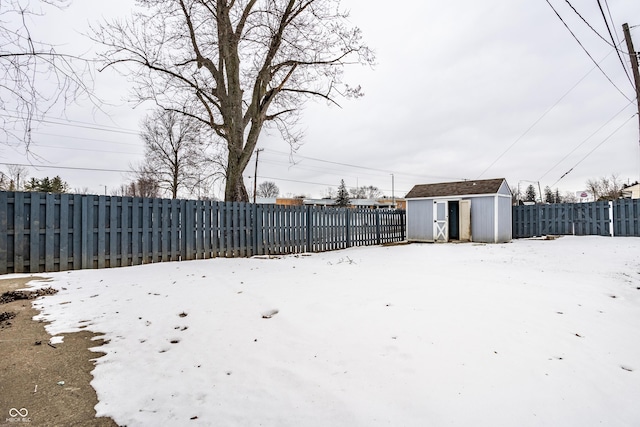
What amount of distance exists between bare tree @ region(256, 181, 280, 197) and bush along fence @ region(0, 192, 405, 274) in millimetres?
63093

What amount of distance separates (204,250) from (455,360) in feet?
24.4

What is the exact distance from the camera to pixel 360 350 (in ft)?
8.94

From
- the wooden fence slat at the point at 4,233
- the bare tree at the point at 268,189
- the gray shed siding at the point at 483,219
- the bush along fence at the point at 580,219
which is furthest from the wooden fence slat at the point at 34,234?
the bare tree at the point at 268,189

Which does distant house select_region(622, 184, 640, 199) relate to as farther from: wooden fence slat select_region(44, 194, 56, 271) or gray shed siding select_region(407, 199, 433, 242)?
wooden fence slat select_region(44, 194, 56, 271)

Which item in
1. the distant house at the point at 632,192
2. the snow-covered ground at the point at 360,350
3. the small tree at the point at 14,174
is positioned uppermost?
the distant house at the point at 632,192

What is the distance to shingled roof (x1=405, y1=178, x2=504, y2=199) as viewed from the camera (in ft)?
47.8

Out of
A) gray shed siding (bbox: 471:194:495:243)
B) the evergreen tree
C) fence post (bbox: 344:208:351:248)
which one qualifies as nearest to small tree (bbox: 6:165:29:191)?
fence post (bbox: 344:208:351:248)

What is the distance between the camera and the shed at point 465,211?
14367mm

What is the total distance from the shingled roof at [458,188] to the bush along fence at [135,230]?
6.79 meters

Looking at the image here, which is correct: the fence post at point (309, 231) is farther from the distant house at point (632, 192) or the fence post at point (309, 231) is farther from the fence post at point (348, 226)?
the distant house at point (632, 192)

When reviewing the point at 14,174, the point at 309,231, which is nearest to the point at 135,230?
the point at 14,174

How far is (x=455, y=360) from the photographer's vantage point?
100 inches

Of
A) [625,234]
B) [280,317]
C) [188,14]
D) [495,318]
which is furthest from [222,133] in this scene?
[625,234]

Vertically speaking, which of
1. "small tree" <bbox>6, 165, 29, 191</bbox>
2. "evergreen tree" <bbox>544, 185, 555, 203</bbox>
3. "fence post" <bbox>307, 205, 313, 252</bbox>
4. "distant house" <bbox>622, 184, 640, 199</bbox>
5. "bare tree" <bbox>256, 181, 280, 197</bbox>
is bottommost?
"fence post" <bbox>307, 205, 313, 252</bbox>
